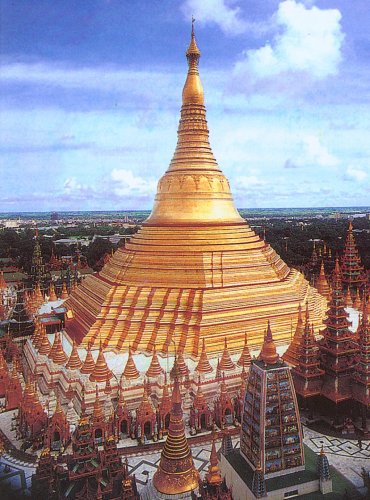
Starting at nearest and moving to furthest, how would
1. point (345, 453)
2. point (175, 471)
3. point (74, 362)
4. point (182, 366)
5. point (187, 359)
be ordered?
1. point (175, 471)
2. point (345, 453)
3. point (182, 366)
4. point (74, 362)
5. point (187, 359)

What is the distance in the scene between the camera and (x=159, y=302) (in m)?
19.3

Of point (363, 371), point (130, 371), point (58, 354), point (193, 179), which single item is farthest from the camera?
point (193, 179)

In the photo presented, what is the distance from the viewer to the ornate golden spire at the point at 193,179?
22.1 metres

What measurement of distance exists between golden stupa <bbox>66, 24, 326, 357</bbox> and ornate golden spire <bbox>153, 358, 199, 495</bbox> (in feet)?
23.1

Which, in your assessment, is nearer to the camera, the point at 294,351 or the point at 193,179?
the point at 294,351

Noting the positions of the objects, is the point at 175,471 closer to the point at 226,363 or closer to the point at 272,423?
the point at 272,423

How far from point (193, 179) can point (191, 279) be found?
5.43m

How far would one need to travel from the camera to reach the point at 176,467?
10.2 meters

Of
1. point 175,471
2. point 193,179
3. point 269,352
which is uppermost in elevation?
point 193,179

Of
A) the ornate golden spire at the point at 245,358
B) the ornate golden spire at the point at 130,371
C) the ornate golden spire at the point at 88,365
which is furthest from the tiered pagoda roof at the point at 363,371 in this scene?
the ornate golden spire at the point at 88,365

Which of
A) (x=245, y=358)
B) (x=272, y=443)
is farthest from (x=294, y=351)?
(x=272, y=443)

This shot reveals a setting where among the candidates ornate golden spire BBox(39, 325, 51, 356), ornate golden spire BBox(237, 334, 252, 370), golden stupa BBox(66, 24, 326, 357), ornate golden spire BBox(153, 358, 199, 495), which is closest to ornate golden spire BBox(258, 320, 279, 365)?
ornate golden spire BBox(153, 358, 199, 495)

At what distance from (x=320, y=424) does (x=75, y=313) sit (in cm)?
1254

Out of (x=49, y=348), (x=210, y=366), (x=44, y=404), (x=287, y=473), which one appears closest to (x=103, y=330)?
(x=49, y=348)
